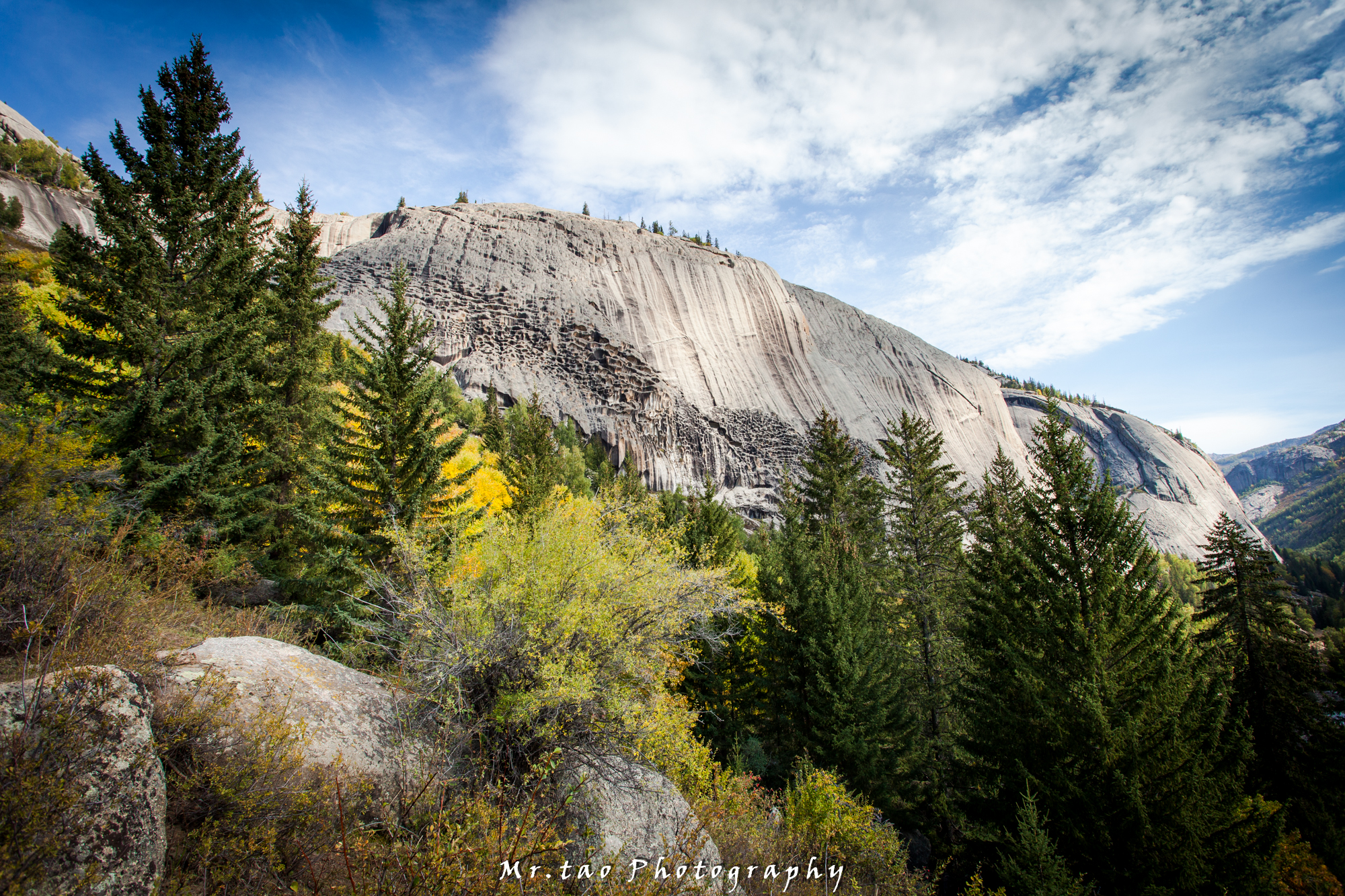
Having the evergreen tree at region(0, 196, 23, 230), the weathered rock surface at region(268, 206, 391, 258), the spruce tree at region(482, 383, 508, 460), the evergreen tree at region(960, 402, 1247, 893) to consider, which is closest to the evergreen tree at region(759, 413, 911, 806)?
the evergreen tree at region(960, 402, 1247, 893)

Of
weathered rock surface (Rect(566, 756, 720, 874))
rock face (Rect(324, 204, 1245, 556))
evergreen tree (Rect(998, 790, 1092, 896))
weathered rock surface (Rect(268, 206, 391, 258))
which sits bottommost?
evergreen tree (Rect(998, 790, 1092, 896))

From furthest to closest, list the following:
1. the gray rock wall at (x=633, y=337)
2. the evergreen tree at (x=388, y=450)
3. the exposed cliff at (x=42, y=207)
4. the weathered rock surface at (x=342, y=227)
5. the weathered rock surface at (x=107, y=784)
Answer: the weathered rock surface at (x=342, y=227), the gray rock wall at (x=633, y=337), the exposed cliff at (x=42, y=207), the evergreen tree at (x=388, y=450), the weathered rock surface at (x=107, y=784)

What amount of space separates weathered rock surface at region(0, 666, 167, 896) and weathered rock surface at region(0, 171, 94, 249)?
4734 centimetres

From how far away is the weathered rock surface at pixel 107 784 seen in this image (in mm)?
3121

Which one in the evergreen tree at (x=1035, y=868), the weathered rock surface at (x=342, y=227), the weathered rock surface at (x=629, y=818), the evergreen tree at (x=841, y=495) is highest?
the weathered rock surface at (x=342, y=227)

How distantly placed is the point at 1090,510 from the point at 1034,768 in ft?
16.0

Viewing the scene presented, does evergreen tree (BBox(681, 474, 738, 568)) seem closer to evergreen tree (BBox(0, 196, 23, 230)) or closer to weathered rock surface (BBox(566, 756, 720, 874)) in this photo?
weathered rock surface (BBox(566, 756, 720, 874))

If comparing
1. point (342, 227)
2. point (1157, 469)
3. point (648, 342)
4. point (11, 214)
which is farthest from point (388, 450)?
point (1157, 469)

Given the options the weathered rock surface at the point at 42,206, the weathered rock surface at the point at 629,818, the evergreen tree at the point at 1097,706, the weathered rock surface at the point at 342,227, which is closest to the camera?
the weathered rock surface at the point at 629,818

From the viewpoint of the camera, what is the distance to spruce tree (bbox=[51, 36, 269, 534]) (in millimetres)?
8945

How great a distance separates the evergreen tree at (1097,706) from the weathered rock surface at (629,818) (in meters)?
5.49

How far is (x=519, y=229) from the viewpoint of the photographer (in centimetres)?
4753

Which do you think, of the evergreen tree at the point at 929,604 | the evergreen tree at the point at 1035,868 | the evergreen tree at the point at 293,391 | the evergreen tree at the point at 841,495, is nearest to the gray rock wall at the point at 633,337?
the evergreen tree at the point at 841,495

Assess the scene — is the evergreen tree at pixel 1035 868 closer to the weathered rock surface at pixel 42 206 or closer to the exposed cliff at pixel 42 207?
the exposed cliff at pixel 42 207
